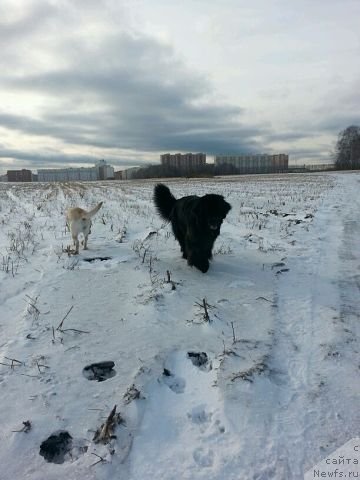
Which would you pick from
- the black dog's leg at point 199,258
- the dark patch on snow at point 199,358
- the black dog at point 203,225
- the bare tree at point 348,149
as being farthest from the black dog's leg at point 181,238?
the bare tree at point 348,149

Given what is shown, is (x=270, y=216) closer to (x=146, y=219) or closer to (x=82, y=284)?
(x=146, y=219)

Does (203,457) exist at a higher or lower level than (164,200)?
lower

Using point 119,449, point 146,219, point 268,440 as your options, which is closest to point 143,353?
point 119,449

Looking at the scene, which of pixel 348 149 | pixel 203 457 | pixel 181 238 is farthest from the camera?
pixel 348 149

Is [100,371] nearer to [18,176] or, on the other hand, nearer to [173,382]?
[173,382]

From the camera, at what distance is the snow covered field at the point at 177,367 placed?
1.82 meters

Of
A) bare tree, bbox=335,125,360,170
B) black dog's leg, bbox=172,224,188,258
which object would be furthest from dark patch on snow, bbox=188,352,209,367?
bare tree, bbox=335,125,360,170

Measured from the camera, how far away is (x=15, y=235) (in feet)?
24.3

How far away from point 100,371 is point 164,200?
13.9 feet

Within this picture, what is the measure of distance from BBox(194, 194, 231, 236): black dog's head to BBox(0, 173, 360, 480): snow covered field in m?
0.66

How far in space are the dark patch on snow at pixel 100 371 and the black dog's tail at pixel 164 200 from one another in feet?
13.2

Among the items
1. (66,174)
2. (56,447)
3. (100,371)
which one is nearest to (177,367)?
(100,371)

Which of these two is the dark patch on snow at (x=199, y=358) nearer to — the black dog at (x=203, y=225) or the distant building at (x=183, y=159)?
the black dog at (x=203, y=225)

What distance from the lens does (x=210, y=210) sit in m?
4.88
